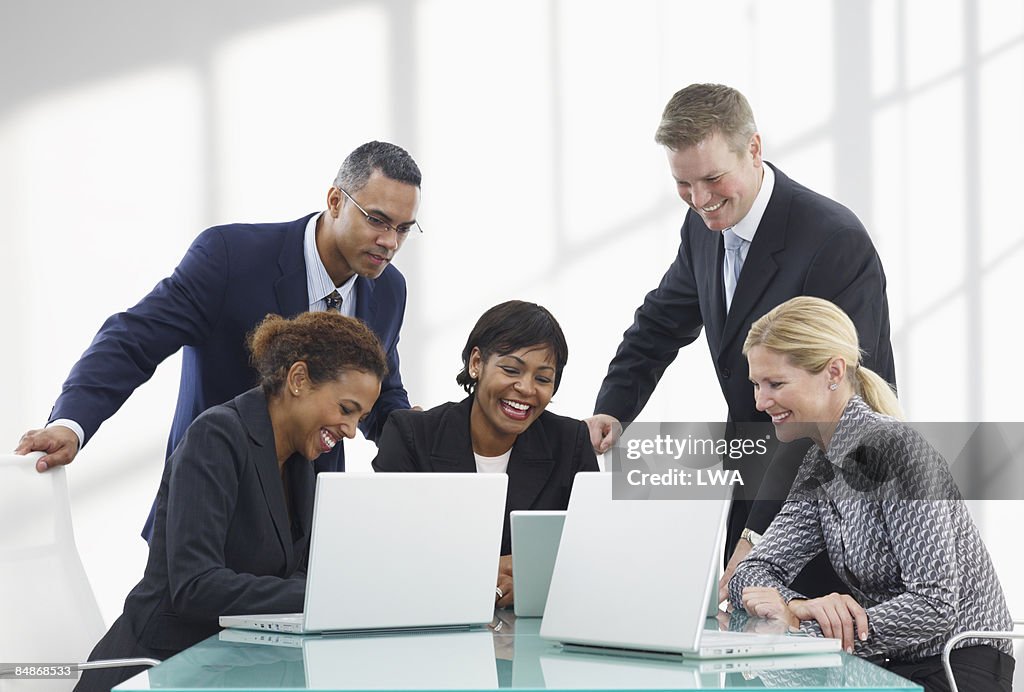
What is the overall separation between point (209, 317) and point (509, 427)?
803 mm

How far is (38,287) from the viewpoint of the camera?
14.1ft

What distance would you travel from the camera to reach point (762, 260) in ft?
8.98

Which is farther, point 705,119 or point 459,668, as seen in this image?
point 705,119

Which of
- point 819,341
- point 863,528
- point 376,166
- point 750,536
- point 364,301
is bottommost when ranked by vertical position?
point 750,536

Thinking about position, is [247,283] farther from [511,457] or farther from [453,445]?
[511,457]

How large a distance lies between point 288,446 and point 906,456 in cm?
114

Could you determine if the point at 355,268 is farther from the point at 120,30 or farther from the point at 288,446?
the point at 120,30

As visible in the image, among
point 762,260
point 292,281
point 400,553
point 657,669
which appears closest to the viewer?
point 657,669

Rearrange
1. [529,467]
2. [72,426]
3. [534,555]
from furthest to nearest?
[529,467] < [72,426] < [534,555]

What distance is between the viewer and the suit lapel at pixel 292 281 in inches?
112

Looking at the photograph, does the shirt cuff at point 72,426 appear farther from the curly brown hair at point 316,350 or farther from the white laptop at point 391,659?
the white laptop at point 391,659

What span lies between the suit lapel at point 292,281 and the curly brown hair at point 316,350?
22.4 inches

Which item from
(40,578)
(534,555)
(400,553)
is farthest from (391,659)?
(40,578)

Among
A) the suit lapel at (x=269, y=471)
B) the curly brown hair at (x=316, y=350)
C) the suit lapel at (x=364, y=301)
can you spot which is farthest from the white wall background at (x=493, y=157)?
the suit lapel at (x=269, y=471)
